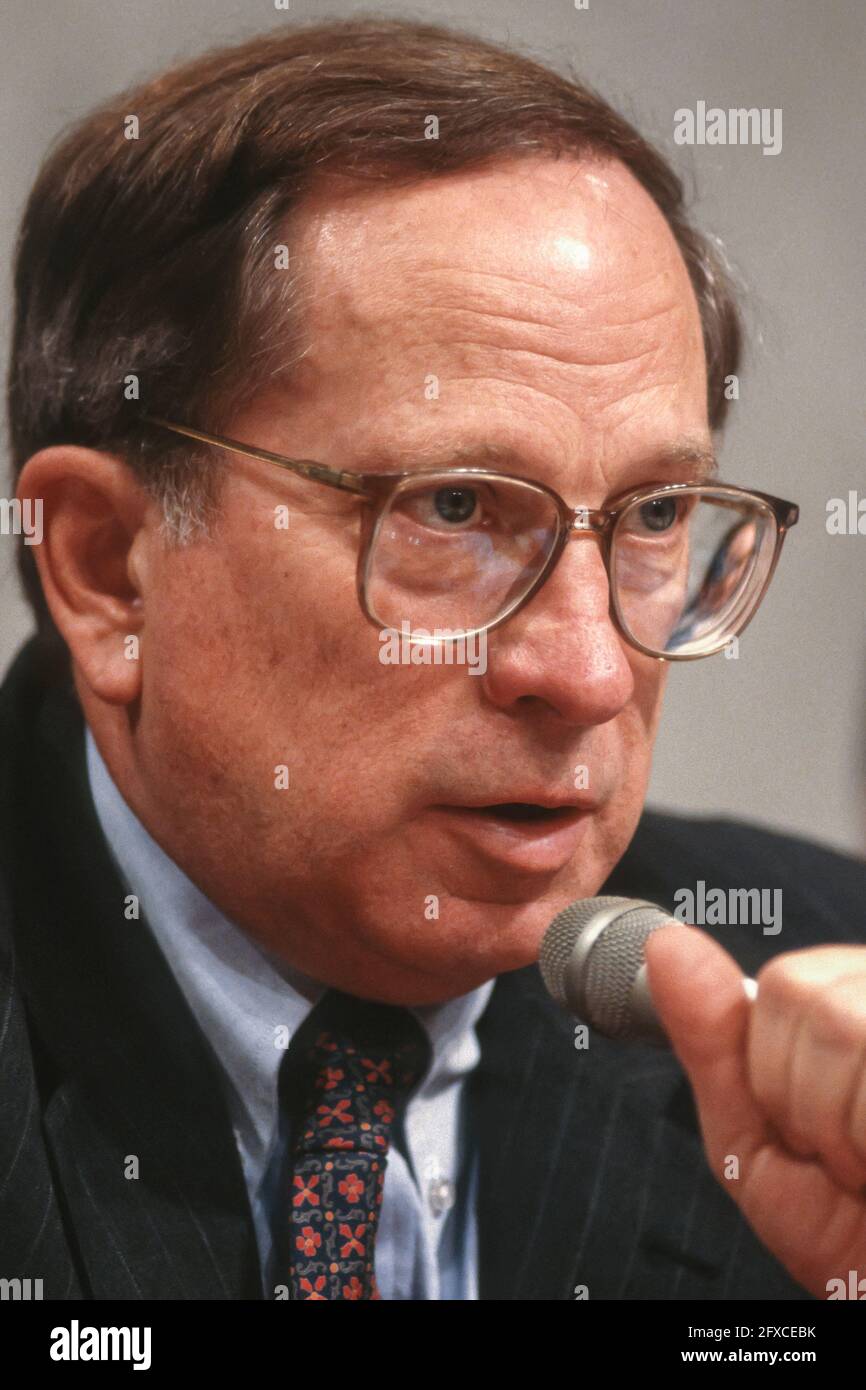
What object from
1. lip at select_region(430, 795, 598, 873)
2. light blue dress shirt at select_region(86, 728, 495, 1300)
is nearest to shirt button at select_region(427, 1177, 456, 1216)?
light blue dress shirt at select_region(86, 728, 495, 1300)

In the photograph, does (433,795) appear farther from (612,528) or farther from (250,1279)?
(250,1279)

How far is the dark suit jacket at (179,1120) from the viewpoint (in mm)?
1318

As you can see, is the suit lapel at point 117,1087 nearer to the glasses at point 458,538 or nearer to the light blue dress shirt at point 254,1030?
the light blue dress shirt at point 254,1030

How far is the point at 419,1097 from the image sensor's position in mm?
1507

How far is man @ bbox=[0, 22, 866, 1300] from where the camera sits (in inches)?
51.2

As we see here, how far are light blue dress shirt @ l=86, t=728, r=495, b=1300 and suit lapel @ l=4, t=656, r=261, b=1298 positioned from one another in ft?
0.05

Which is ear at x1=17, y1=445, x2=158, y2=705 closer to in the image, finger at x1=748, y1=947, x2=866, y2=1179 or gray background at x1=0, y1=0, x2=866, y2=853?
gray background at x1=0, y1=0, x2=866, y2=853

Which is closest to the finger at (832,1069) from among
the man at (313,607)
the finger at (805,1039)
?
the finger at (805,1039)

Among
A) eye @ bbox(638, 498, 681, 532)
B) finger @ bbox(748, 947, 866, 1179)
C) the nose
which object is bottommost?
finger @ bbox(748, 947, 866, 1179)

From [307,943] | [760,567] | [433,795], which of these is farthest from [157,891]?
[760,567]

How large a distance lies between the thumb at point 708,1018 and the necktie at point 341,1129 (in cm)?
46

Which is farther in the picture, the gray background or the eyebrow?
the gray background

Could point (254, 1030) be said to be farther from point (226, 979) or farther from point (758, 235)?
point (758, 235)

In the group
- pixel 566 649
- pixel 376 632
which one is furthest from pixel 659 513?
pixel 376 632
